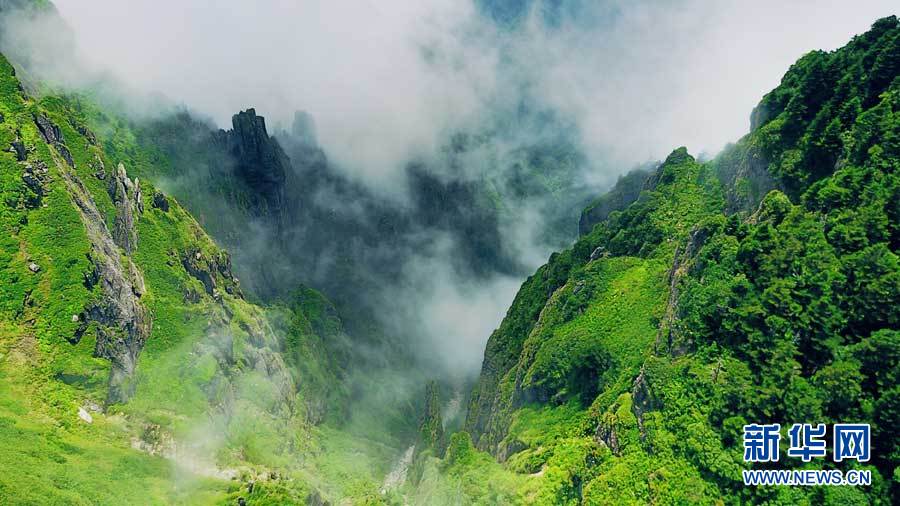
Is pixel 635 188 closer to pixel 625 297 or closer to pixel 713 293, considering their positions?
pixel 625 297

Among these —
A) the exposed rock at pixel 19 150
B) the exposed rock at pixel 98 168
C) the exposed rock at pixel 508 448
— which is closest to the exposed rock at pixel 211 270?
the exposed rock at pixel 98 168

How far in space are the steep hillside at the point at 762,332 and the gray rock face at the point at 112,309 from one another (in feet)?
236

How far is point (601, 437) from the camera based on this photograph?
7325 cm

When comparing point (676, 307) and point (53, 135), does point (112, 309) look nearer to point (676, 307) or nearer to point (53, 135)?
point (53, 135)

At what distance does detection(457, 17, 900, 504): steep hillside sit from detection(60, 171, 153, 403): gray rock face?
236ft

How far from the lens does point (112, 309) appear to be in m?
112

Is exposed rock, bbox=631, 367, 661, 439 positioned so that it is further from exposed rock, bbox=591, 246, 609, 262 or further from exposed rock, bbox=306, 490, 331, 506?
exposed rock, bbox=306, 490, 331, 506

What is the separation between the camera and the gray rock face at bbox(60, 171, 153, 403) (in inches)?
4134

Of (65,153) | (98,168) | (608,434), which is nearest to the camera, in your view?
(608,434)

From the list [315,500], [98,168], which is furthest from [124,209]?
[315,500]

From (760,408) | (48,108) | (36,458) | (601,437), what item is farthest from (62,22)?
(760,408)

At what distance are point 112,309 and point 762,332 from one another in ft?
367

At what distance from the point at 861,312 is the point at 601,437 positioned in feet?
108

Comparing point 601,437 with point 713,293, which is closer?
point 713,293
